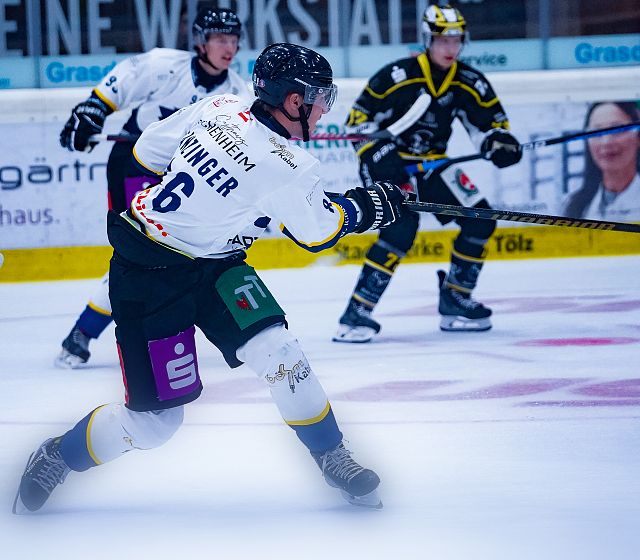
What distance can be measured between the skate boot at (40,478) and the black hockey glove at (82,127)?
1913mm

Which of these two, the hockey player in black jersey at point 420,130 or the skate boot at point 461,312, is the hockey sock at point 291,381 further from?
the skate boot at point 461,312

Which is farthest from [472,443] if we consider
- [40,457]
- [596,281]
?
[596,281]

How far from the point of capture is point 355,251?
282 inches

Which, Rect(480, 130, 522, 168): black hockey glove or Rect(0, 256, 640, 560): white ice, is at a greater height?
Rect(480, 130, 522, 168): black hockey glove

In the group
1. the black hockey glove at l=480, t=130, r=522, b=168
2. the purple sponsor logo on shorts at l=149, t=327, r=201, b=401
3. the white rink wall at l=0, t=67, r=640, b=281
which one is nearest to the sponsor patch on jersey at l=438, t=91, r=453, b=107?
the black hockey glove at l=480, t=130, r=522, b=168

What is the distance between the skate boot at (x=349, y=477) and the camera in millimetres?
2578

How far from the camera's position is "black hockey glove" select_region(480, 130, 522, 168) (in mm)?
4879

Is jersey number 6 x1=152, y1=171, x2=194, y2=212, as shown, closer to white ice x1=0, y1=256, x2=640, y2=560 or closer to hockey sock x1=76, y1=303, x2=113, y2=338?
white ice x1=0, y1=256, x2=640, y2=560

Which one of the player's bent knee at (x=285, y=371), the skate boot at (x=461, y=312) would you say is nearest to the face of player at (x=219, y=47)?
the skate boot at (x=461, y=312)

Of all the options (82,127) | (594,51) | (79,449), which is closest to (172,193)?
(79,449)

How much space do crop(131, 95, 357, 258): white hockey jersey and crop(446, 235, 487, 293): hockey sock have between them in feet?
8.28

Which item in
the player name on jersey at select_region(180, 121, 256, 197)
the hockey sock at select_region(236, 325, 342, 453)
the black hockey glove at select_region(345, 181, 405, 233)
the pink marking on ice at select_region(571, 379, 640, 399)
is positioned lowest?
the pink marking on ice at select_region(571, 379, 640, 399)

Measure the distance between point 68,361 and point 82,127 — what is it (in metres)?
0.82

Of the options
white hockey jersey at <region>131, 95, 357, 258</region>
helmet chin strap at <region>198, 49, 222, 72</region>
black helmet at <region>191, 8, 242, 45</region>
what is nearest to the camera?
white hockey jersey at <region>131, 95, 357, 258</region>
